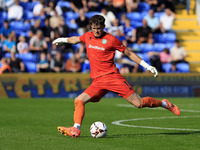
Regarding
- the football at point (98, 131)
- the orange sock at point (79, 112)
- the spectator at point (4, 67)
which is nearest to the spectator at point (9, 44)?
the spectator at point (4, 67)

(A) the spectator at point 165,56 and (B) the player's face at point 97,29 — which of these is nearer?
(B) the player's face at point 97,29

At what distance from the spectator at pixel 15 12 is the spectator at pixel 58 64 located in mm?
3227

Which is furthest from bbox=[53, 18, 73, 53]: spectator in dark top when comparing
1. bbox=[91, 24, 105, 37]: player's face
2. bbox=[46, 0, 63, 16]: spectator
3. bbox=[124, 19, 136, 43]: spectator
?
bbox=[91, 24, 105, 37]: player's face

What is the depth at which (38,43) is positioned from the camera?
71.4 ft

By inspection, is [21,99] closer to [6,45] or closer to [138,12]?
[6,45]

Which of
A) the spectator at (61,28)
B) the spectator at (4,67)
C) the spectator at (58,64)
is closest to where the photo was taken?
the spectator at (4,67)

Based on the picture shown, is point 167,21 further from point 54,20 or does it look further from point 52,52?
point 52,52

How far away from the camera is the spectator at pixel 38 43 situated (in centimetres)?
2162

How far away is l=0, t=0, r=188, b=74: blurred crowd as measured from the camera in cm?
2150

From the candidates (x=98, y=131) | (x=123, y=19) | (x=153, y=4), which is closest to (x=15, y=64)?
(x=123, y=19)

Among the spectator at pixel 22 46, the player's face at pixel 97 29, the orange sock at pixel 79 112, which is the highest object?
the player's face at pixel 97 29

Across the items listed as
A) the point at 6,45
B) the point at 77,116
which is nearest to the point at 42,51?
the point at 6,45

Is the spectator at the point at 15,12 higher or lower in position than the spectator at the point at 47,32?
higher

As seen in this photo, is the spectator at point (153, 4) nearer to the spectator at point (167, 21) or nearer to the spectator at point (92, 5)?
the spectator at point (167, 21)
